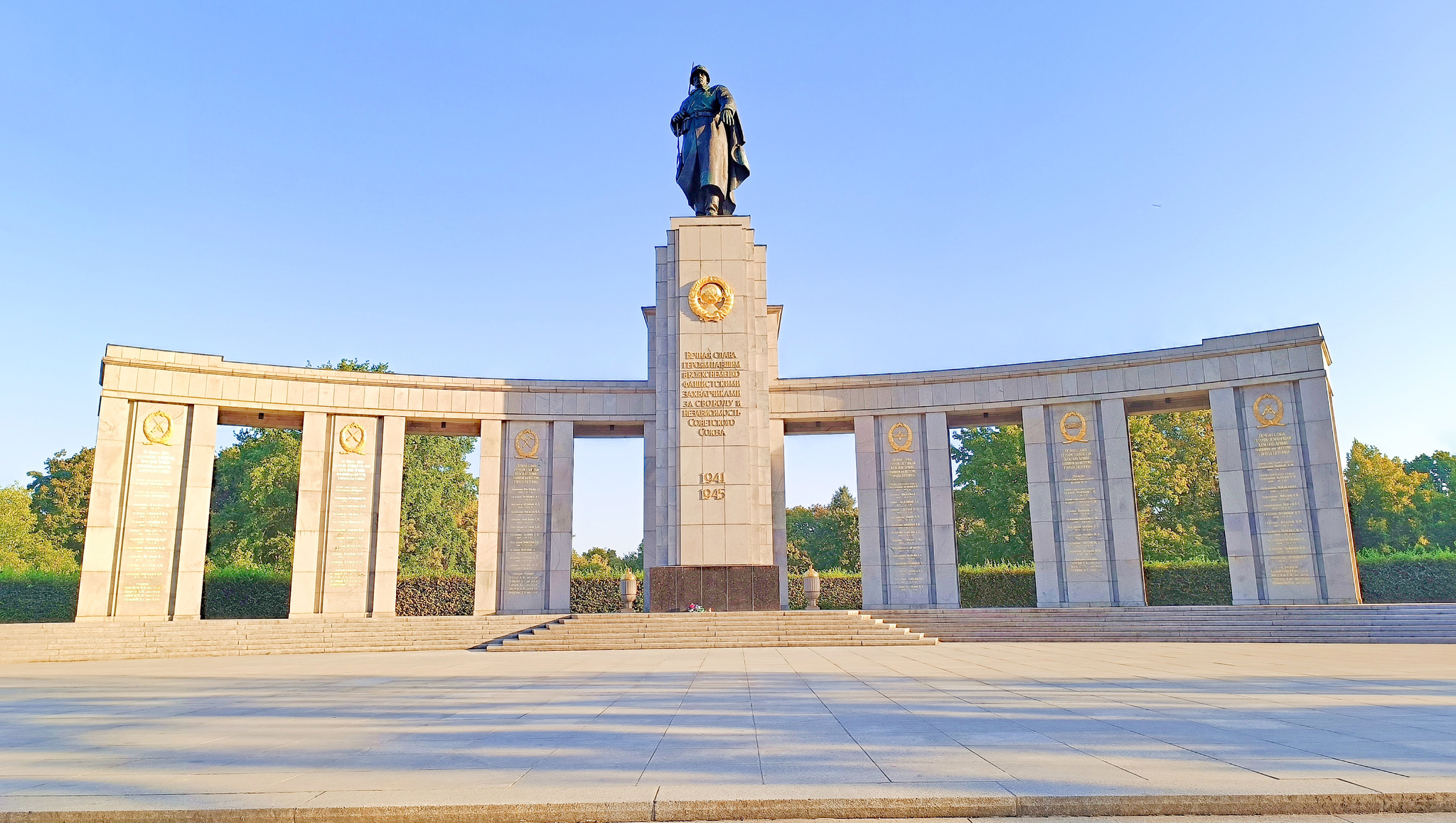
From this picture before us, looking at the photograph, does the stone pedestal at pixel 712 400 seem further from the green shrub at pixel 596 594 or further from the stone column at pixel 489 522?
the green shrub at pixel 596 594

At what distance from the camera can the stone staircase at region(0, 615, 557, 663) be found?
895 inches

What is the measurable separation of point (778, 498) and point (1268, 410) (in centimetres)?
1663

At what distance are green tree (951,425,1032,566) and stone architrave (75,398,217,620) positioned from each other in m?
37.0

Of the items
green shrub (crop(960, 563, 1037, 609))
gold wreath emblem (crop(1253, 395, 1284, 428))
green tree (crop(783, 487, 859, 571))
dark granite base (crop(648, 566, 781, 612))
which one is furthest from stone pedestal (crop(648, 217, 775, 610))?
green tree (crop(783, 487, 859, 571))

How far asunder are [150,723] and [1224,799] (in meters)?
10.2

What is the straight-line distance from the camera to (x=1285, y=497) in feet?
92.5

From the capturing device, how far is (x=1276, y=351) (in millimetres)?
28953

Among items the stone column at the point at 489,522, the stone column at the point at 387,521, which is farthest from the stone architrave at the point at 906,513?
the stone column at the point at 387,521

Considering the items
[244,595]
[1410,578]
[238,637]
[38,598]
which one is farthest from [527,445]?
[1410,578]

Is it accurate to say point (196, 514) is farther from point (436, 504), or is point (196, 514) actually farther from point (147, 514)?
point (436, 504)

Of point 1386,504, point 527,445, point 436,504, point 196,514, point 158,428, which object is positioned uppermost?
point 158,428

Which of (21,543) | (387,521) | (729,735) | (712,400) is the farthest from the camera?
(21,543)

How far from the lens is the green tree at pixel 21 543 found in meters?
51.7

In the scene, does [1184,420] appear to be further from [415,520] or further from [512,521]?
[415,520]
